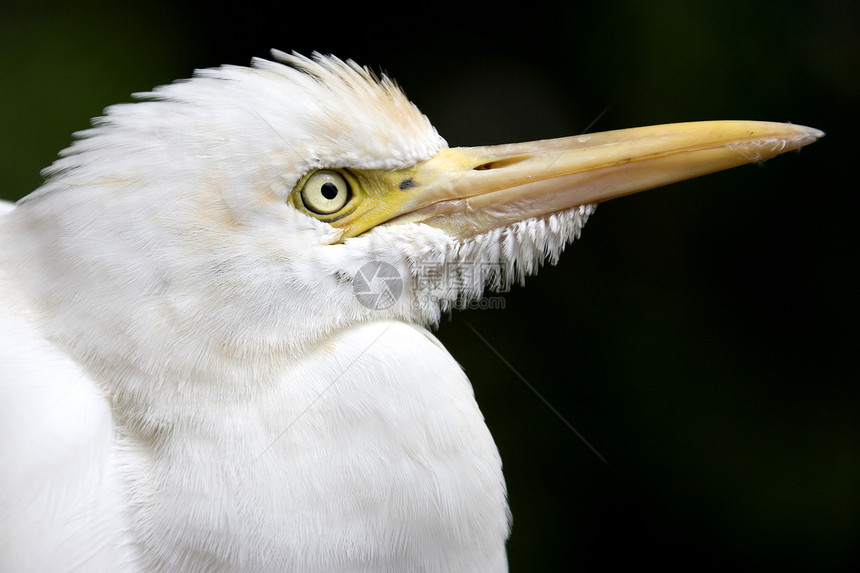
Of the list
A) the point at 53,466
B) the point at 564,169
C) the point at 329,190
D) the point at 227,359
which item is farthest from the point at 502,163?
the point at 53,466

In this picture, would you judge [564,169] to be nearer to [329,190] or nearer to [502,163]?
[502,163]

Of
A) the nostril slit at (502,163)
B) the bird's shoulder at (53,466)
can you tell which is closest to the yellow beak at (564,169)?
the nostril slit at (502,163)

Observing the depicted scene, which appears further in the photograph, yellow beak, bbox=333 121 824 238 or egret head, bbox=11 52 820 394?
yellow beak, bbox=333 121 824 238

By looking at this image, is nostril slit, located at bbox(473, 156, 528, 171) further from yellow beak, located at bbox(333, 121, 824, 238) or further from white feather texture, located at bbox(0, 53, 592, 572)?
white feather texture, located at bbox(0, 53, 592, 572)

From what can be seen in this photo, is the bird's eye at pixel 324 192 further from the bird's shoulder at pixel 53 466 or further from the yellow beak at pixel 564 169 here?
the bird's shoulder at pixel 53 466

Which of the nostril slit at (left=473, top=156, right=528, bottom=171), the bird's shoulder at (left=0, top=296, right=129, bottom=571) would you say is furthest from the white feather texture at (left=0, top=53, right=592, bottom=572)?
the nostril slit at (left=473, top=156, right=528, bottom=171)

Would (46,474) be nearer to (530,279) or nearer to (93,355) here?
(93,355)

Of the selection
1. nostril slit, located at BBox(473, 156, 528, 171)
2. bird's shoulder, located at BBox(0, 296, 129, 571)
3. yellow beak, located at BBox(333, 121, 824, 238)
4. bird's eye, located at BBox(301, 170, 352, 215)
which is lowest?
bird's shoulder, located at BBox(0, 296, 129, 571)
